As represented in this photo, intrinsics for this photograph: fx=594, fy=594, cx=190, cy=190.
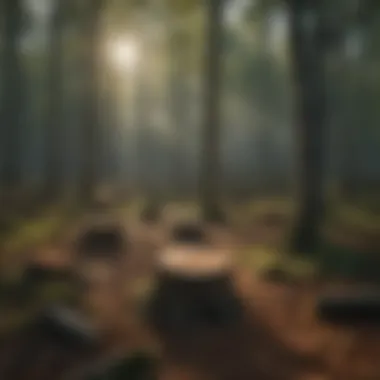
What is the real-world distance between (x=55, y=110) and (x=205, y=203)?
845 mm

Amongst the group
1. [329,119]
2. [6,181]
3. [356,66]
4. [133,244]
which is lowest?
[133,244]

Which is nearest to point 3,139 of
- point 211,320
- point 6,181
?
point 6,181

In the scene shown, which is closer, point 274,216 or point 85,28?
point 274,216

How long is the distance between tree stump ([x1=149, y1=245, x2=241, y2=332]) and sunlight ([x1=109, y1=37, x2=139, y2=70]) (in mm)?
643


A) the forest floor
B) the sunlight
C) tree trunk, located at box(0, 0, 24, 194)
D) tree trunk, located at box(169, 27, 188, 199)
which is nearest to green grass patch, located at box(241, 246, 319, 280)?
the forest floor

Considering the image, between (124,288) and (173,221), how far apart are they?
278mm

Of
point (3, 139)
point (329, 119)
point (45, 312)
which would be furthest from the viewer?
point (3, 139)

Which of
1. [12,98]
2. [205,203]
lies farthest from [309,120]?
[12,98]

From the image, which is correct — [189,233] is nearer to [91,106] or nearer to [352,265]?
[352,265]

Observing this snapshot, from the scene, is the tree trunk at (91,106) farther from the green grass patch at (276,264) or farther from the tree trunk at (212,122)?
the green grass patch at (276,264)

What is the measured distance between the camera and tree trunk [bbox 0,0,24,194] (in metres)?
2.18

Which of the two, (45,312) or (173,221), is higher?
(173,221)

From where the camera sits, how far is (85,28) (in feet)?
6.96

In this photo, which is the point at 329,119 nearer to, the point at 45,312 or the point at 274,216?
the point at 274,216
